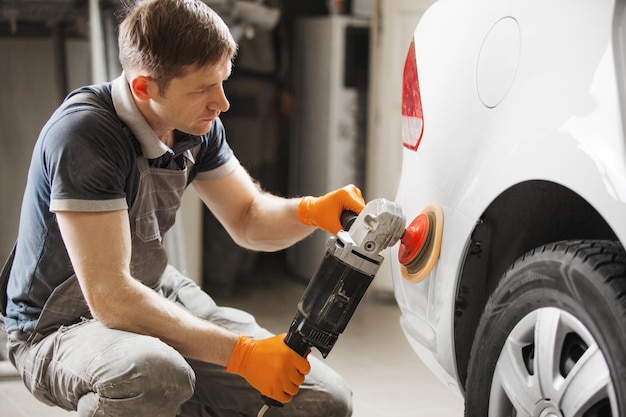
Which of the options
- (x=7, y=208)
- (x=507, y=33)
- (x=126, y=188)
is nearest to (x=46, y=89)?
(x=7, y=208)

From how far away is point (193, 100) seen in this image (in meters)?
2.13

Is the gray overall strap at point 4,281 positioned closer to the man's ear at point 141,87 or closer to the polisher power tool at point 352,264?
the man's ear at point 141,87

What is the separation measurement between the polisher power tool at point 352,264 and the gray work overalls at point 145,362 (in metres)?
0.31

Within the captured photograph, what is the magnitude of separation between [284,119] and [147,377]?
3939 millimetres

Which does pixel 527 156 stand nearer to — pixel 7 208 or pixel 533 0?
pixel 533 0

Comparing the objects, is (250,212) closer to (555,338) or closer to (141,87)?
(141,87)

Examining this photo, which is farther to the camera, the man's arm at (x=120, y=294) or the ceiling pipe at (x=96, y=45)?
the ceiling pipe at (x=96, y=45)

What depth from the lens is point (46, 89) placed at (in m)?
4.46

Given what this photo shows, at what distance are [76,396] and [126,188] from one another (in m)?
0.51

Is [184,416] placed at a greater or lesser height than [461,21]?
lesser

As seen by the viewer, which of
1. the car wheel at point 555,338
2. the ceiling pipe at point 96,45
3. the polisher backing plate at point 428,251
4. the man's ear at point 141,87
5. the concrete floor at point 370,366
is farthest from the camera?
the ceiling pipe at point 96,45

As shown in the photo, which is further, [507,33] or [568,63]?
[507,33]

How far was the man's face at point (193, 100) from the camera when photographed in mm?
2104

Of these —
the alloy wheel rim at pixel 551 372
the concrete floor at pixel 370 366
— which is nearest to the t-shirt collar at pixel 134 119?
the alloy wheel rim at pixel 551 372
